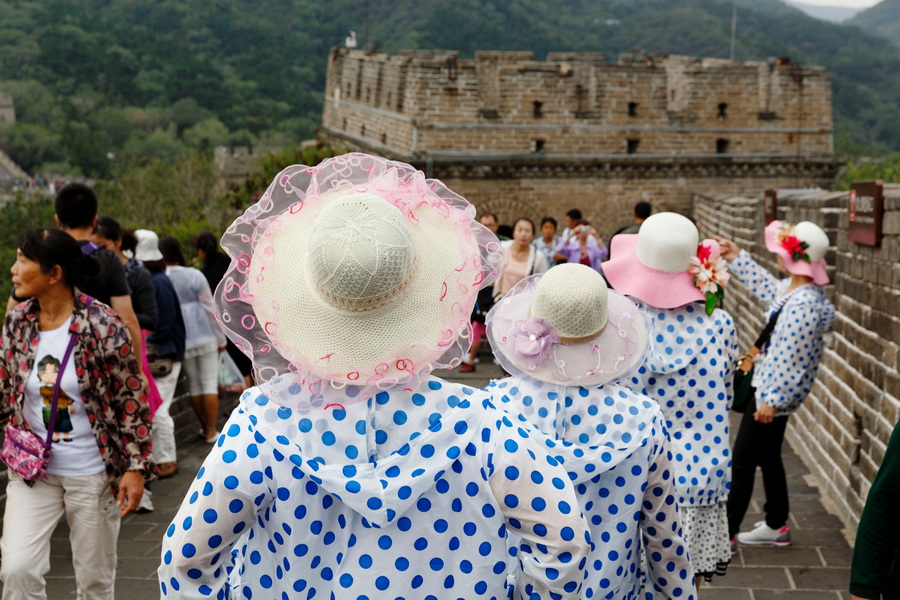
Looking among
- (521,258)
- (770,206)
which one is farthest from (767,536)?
(770,206)

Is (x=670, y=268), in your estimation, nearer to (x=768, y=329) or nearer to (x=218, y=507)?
(x=768, y=329)

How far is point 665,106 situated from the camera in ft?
93.1

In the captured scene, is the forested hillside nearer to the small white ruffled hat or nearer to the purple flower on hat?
the small white ruffled hat

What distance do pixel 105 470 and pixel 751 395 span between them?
319cm

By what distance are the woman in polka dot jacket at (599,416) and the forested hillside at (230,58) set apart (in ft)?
239

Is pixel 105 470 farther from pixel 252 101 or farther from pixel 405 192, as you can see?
pixel 252 101

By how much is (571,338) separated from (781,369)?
2.35 meters

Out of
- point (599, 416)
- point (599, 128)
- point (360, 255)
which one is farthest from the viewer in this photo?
point (599, 128)

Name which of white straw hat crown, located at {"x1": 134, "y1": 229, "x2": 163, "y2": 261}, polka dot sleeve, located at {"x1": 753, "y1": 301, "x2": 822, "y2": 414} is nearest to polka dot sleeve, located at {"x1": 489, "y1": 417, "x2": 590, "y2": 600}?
polka dot sleeve, located at {"x1": 753, "y1": 301, "x2": 822, "y2": 414}

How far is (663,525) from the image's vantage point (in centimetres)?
270

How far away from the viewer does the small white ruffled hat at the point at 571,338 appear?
2883 millimetres

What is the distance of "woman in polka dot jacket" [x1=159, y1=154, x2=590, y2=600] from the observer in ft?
6.27

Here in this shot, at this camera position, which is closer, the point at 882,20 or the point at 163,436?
the point at 163,436

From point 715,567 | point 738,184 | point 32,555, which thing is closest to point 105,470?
point 32,555
